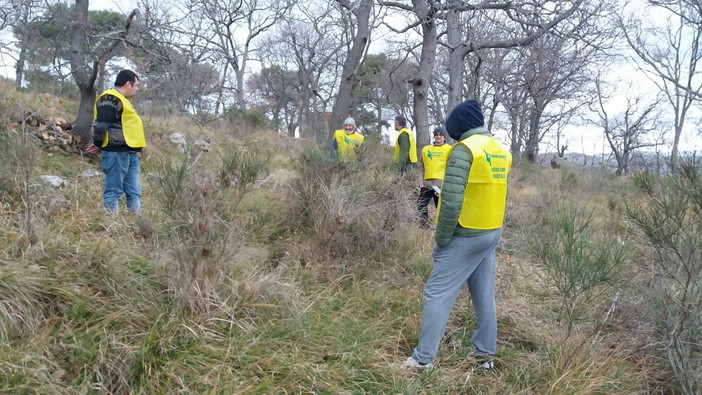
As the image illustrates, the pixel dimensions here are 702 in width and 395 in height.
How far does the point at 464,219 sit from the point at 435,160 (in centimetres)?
377

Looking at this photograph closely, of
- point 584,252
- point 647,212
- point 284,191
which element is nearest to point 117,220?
point 284,191

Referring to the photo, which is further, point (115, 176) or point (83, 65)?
point (83, 65)

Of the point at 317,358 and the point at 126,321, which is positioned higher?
the point at 126,321

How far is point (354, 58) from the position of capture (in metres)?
9.97

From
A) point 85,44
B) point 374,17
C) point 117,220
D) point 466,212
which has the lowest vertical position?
point 117,220

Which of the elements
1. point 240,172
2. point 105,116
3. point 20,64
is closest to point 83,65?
point 20,64

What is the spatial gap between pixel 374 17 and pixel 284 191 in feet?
19.8

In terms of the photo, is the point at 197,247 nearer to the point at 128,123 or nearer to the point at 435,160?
the point at 128,123

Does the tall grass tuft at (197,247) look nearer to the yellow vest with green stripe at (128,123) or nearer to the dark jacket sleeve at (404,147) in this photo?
the yellow vest with green stripe at (128,123)

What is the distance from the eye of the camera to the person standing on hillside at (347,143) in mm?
6062

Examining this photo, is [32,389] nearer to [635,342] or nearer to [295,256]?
[295,256]

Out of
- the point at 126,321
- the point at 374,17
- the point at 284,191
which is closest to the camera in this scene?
the point at 126,321

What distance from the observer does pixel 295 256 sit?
14.9ft

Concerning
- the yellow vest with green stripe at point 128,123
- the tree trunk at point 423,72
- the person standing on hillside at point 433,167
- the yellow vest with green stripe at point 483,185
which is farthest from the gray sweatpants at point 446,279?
the tree trunk at point 423,72
